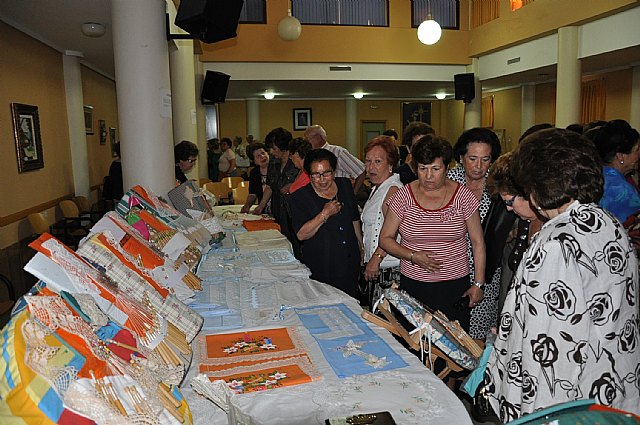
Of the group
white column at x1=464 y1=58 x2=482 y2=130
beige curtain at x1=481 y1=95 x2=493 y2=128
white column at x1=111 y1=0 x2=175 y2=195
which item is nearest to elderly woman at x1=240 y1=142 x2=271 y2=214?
white column at x1=111 y1=0 x2=175 y2=195

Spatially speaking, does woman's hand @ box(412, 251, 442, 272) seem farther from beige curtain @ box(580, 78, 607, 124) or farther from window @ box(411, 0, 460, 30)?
beige curtain @ box(580, 78, 607, 124)

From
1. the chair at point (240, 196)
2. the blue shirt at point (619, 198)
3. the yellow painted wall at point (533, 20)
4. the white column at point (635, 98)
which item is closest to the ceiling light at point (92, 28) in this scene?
the chair at point (240, 196)

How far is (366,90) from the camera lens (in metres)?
14.0

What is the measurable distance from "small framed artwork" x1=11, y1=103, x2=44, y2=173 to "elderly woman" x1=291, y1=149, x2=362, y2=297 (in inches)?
184

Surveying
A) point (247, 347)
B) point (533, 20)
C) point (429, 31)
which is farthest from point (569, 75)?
point (247, 347)

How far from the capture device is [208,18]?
4188mm

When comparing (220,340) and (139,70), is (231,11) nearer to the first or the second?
(139,70)

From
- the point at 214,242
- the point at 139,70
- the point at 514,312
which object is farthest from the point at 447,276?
the point at 139,70

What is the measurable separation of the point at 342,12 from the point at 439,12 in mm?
2125

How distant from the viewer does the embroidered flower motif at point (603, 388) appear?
1.52 meters

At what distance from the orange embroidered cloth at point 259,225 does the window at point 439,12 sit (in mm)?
7828

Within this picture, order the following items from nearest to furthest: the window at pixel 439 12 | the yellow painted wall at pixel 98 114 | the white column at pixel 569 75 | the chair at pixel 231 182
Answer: the white column at pixel 569 75, the chair at pixel 231 182, the yellow painted wall at pixel 98 114, the window at pixel 439 12

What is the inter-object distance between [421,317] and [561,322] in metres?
0.61

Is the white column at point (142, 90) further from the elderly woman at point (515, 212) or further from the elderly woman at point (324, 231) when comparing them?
the elderly woman at point (515, 212)
